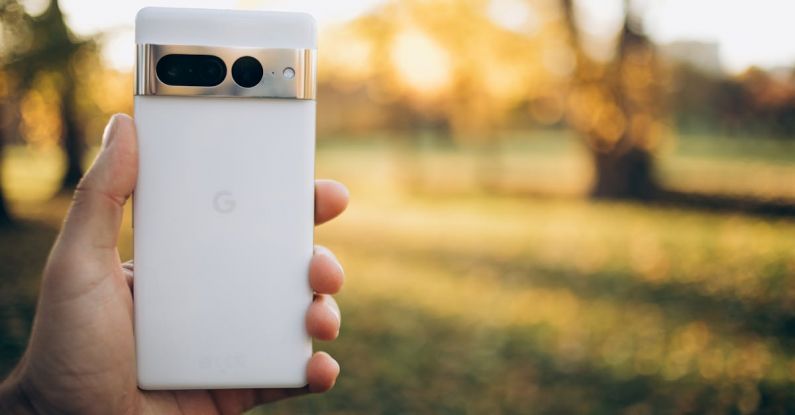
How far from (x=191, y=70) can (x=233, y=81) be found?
5.3 inches

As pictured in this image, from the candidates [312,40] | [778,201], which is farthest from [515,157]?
[312,40]

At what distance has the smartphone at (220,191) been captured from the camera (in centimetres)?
211

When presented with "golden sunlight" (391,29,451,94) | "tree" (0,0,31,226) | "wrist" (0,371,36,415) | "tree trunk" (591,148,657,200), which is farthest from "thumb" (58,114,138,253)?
"golden sunlight" (391,29,451,94)

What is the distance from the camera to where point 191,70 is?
2.12m

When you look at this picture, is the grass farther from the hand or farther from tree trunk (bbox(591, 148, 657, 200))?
the hand

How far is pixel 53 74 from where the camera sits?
10.6 metres

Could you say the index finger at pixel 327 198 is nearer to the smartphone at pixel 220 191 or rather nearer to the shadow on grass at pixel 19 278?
the smartphone at pixel 220 191

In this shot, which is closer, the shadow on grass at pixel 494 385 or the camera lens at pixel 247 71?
the camera lens at pixel 247 71

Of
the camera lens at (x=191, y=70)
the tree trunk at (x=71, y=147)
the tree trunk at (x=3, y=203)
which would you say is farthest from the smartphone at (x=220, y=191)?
the tree trunk at (x=71, y=147)

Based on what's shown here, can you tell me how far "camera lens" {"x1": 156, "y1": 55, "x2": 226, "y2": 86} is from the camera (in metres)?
2.11

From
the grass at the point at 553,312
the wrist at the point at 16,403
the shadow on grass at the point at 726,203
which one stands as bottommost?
the shadow on grass at the point at 726,203

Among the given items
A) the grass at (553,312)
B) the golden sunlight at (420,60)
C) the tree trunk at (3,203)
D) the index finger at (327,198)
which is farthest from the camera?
the golden sunlight at (420,60)

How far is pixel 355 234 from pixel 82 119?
8.21 meters

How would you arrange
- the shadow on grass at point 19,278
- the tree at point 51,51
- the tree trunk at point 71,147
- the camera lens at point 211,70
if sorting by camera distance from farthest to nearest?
the tree trunk at point 71,147 → the tree at point 51,51 → the shadow on grass at point 19,278 → the camera lens at point 211,70
